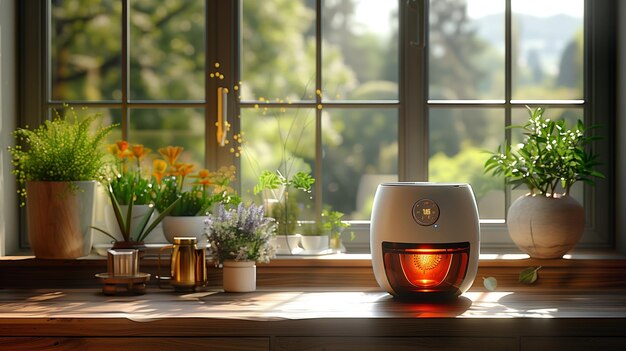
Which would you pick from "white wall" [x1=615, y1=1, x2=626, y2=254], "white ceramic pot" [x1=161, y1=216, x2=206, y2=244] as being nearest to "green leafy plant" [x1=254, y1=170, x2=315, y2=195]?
"white ceramic pot" [x1=161, y1=216, x2=206, y2=244]

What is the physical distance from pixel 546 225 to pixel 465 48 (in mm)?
733

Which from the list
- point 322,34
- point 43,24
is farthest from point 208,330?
point 43,24

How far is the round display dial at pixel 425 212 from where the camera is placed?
233 centimetres

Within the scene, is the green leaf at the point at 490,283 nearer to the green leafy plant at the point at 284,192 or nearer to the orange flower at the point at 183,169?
the green leafy plant at the point at 284,192

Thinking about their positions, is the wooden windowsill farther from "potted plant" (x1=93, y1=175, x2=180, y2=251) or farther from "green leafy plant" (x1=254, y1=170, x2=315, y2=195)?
"green leafy plant" (x1=254, y1=170, x2=315, y2=195)

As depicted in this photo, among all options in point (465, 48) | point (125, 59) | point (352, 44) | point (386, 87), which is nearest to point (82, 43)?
point (125, 59)

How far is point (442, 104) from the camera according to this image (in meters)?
2.86

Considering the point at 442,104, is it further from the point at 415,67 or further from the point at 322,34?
the point at 322,34

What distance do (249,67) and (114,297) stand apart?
3.42ft

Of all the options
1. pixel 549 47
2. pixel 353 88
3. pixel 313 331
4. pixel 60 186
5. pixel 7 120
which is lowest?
pixel 313 331

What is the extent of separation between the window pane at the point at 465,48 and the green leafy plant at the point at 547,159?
28 cm

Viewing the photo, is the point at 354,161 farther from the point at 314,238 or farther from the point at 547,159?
the point at 547,159

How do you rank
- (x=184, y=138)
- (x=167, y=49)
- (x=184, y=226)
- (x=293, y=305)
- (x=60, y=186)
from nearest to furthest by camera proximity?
(x=293, y=305), (x=60, y=186), (x=184, y=226), (x=184, y=138), (x=167, y=49)

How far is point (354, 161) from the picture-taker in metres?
3.02
